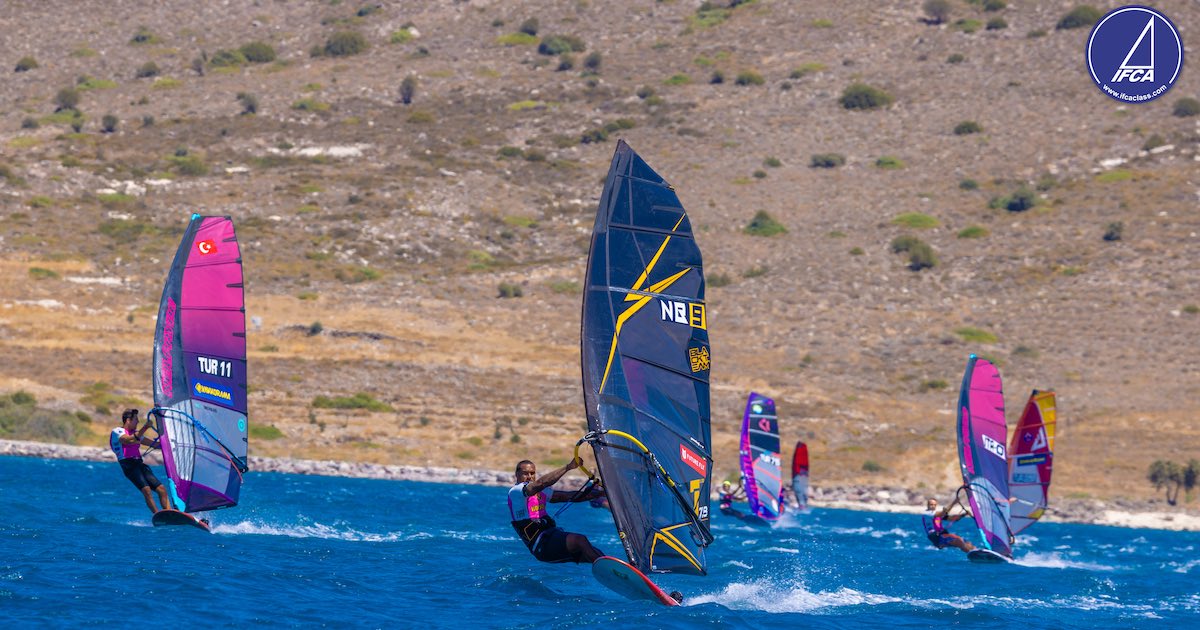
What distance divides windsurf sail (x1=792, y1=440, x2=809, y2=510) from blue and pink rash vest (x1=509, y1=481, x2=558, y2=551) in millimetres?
26527

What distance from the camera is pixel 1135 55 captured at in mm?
85812

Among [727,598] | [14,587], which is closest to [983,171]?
[727,598]

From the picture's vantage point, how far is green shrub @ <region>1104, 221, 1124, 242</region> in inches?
2992

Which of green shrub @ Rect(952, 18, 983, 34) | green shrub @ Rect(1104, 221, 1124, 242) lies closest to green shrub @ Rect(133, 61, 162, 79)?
green shrub @ Rect(952, 18, 983, 34)

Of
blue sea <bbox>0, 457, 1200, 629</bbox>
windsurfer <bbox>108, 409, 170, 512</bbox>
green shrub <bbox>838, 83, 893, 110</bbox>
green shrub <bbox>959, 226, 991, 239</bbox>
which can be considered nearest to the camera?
blue sea <bbox>0, 457, 1200, 629</bbox>

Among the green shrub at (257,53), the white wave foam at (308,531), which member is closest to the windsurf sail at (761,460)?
the white wave foam at (308,531)

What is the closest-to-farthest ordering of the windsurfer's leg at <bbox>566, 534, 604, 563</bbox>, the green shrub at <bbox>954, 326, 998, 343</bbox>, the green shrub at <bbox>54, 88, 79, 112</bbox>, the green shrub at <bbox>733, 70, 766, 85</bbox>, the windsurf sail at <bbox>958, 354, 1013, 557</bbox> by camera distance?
the windsurfer's leg at <bbox>566, 534, 604, 563</bbox>
the windsurf sail at <bbox>958, 354, 1013, 557</bbox>
the green shrub at <bbox>954, 326, 998, 343</bbox>
the green shrub at <bbox>54, 88, 79, 112</bbox>
the green shrub at <bbox>733, 70, 766, 85</bbox>

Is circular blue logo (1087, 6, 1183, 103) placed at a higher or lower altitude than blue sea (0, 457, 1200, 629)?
higher

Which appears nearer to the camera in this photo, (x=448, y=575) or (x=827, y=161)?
(x=448, y=575)

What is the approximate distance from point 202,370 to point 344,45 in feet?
280

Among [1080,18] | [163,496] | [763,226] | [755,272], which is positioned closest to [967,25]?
[1080,18]

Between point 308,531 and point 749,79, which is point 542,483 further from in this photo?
point 749,79

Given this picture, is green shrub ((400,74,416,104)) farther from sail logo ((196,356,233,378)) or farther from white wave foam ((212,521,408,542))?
sail logo ((196,356,233,378))

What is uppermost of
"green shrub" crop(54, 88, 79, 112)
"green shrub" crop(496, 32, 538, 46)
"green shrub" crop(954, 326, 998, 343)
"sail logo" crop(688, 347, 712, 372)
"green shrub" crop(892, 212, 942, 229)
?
"green shrub" crop(496, 32, 538, 46)
